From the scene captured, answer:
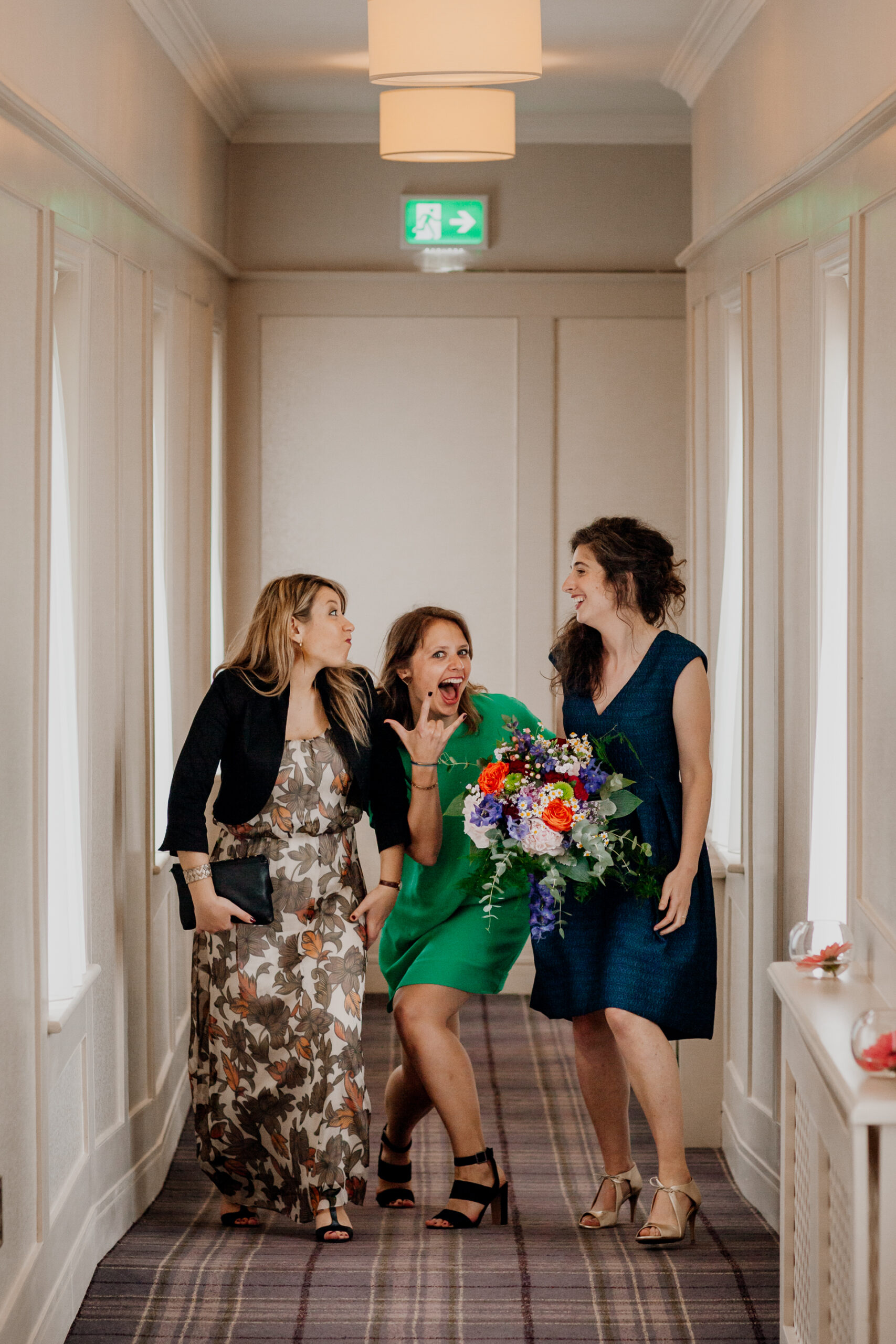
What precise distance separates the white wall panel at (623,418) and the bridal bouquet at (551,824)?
9.63ft

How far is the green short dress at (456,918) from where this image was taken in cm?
377

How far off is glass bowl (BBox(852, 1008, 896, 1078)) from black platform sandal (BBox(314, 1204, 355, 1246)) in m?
1.85

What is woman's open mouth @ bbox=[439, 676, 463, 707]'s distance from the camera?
385 centimetres

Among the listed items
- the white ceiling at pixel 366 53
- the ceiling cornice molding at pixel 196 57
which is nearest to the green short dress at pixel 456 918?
the ceiling cornice molding at pixel 196 57

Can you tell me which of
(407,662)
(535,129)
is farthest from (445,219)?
(407,662)

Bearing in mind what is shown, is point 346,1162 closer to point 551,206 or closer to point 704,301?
point 704,301

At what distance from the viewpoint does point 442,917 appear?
151 inches

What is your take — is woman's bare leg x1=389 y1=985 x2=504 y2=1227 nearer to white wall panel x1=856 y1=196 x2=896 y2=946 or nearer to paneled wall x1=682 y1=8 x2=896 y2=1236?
paneled wall x1=682 y1=8 x2=896 y2=1236

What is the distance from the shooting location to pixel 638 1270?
11.6 feet

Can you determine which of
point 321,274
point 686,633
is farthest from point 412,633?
point 321,274

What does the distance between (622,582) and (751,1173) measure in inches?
69.5

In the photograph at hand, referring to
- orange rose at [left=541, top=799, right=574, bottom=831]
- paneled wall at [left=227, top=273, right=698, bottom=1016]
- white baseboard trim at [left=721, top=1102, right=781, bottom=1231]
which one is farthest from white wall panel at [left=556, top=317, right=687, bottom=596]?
orange rose at [left=541, top=799, right=574, bottom=831]

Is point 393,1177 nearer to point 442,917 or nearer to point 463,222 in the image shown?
point 442,917

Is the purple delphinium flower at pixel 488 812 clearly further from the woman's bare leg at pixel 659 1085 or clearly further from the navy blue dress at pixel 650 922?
the woman's bare leg at pixel 659 1085
